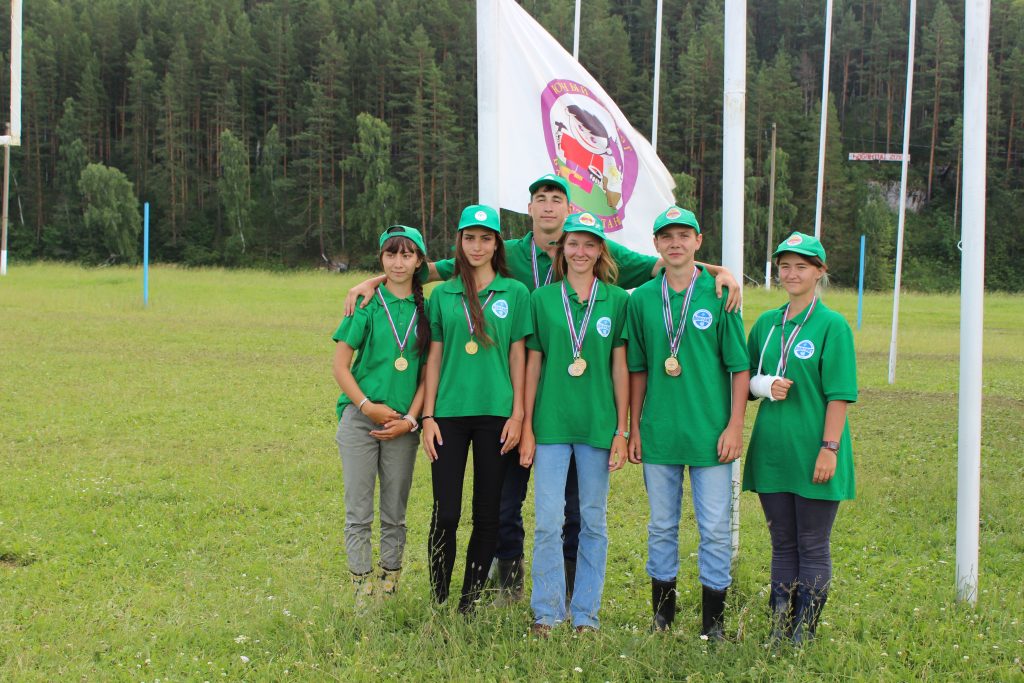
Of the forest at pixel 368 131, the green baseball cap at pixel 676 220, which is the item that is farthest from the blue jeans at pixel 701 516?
the forest at pixel 368 131

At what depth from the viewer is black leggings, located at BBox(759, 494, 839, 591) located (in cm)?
416

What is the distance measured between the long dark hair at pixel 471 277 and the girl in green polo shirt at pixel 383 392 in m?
0.30

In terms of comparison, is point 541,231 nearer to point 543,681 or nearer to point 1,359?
point 543,681

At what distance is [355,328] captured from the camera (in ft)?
15.1

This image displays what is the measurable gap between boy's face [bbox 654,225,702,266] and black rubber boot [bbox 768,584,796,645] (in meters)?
1.57

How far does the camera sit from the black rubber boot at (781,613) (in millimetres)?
4168

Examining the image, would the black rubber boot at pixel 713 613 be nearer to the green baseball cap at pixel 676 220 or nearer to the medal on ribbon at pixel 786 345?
the medal on ribbon at pixel 786 345

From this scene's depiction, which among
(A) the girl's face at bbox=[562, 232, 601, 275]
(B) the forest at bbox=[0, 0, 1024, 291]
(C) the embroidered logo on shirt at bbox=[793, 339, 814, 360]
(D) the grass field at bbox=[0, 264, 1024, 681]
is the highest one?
(B) the forest at bbox=[0, 0, 1024, 291]

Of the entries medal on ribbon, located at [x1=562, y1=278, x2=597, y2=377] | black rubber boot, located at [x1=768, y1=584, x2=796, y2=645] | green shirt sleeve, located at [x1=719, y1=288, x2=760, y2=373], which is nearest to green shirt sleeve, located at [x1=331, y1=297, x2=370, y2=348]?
medal on ribbon, located at [x1=562, y1=278, x2=597, y2=377]

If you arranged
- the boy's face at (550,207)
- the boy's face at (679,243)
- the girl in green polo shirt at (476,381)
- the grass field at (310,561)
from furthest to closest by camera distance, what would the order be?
1. the boy's face at (550,207)
2. the girl in green polo shirt at (476,381)
3. the boy's face at (679,243)
4. the grass field at (310,561)

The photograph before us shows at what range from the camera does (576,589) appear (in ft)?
14.4

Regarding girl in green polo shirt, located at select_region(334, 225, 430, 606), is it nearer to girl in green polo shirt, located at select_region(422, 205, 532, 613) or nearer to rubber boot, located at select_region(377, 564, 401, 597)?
rubber boot, located at select_region(377, 564, 401, 597)

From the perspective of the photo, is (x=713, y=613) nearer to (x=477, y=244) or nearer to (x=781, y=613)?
(x=781, y=613)

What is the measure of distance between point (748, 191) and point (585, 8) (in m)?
19.3
